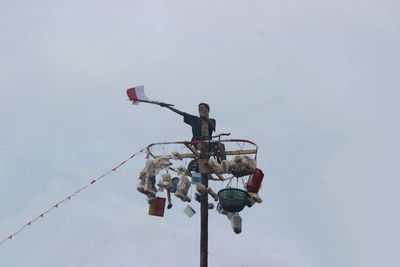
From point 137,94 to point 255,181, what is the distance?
4730 mm

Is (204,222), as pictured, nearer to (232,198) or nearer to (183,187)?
(232,198)

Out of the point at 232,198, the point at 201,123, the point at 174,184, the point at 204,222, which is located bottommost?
the point at 204,222

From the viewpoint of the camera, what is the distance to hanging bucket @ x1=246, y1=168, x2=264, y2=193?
19578mm

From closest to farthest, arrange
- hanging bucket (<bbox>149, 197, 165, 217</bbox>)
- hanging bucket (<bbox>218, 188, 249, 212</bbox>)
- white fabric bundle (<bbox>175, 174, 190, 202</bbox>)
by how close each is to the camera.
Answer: hanging bucket (<bbox>218, 188, 249, 212</bbox>) → white fabric bundle (<bbox>175, 174, 190, 202</bbox>) → hanging bucket (<bbox>149, 197, 165, 217</bbox>)

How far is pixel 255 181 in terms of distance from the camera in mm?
19625

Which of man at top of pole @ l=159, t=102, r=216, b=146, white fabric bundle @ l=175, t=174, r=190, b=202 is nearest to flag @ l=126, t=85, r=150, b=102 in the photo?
man at top of pole @ l=159, t=102, r=216, b=146

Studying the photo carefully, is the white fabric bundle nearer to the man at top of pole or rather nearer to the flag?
the man at top of pole

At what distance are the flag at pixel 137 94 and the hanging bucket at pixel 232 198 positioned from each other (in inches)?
175

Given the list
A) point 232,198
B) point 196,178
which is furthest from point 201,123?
point 232,198

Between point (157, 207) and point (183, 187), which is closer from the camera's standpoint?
point (183, 187)

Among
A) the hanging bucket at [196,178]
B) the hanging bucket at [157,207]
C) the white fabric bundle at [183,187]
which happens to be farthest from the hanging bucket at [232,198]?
the hanging bucket at [157,207]

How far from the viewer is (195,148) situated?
64.7ft

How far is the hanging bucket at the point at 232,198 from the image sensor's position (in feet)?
61.8

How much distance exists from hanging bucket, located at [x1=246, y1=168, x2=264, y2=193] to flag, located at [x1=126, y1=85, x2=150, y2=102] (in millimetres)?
4291
